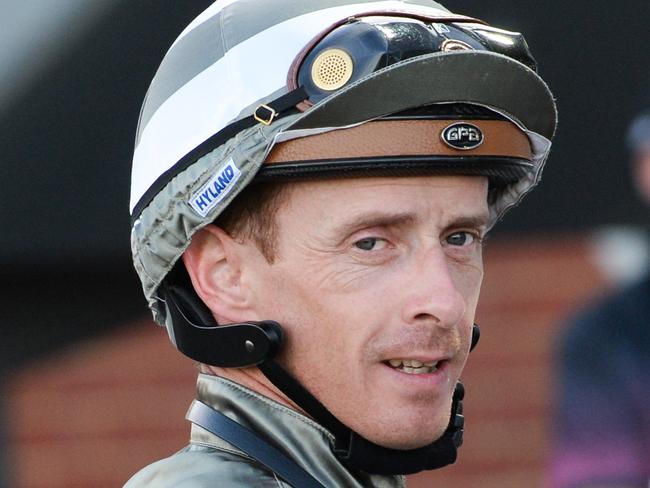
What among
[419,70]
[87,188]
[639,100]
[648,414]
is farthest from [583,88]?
[419,70]

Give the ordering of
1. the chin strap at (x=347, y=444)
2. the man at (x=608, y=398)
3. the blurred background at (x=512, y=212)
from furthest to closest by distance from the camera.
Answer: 1. the blurred background at (x=512, y=212)
2. the man at (x=608, y=398)
3. the chin strap at (x=347, y=444)

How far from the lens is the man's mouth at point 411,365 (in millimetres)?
2506

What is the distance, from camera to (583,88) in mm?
5301

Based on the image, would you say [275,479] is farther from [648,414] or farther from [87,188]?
[87,188]

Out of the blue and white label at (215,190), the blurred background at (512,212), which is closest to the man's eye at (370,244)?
the blue and white label at (215,190)

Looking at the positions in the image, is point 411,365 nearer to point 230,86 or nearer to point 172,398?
point 230,86

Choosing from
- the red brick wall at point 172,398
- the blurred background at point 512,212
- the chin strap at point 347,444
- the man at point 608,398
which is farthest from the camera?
the red brick wall at point 172,398

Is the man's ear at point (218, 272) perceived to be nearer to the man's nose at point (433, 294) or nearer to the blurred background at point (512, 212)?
the man's nose at point (433, 294)

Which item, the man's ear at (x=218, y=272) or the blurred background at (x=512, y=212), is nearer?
the man's ear at (x=218, y=272)

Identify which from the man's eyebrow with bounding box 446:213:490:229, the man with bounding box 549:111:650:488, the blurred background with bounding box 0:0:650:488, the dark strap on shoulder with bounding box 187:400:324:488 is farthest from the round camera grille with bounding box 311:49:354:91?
the blurred background with bounding box 0:0:650:488

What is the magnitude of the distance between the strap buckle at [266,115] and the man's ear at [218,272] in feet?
0.75

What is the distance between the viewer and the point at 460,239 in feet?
8.71

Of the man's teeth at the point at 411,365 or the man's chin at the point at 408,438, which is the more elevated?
the man's teeth at the point at 411,365

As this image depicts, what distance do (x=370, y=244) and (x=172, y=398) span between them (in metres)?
3.36
